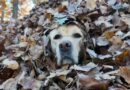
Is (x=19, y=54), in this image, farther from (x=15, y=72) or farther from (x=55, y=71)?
(x=55, y=71)

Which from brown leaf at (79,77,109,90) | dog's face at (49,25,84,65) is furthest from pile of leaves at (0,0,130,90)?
dog's face at (49,25,84,65)

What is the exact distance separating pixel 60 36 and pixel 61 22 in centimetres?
31

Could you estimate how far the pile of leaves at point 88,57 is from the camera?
356 centimetres

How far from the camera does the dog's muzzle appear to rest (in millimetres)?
3863

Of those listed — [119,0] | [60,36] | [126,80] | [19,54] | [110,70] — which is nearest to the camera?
[126,80]

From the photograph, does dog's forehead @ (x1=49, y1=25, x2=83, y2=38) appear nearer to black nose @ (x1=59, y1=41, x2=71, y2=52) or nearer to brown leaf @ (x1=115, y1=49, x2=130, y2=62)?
black nose @ (x1=59, y1=41, x2=71, y2=52)

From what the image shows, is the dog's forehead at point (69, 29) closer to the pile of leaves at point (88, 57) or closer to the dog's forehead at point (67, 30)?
the dog's forehead at point (67, 30)

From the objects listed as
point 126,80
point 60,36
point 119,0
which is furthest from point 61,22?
point 119,0

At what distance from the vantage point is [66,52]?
152 inches

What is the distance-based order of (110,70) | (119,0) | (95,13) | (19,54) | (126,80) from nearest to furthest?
(126,80) → (110,70) → (19,54) → (95,13) → (119,0)

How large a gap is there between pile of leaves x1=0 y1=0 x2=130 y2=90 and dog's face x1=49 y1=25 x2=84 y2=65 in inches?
4.0

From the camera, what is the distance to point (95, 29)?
188 inches

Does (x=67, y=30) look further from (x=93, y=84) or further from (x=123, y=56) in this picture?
(x=93, y=84)

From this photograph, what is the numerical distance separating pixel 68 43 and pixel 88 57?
36 cm
